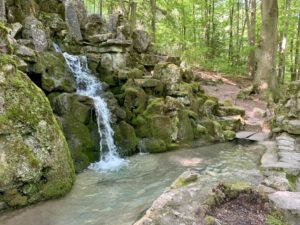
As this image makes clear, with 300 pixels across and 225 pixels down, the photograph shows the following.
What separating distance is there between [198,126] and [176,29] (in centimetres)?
1162

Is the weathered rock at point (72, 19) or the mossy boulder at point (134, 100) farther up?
the weathered rock at point (72, 19)

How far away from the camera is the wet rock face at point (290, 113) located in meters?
8.59

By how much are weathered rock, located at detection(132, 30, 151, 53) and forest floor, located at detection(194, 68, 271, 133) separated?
10.0ft

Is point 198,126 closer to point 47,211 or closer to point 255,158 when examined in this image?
point 255,158

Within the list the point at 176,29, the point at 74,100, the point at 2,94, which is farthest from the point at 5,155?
the point at 176,29

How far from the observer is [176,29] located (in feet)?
65.1

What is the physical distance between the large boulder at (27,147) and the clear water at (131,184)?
265 mm

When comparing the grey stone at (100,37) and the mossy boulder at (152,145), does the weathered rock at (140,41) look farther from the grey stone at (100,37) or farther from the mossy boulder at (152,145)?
the mossy boulder at (152,145)

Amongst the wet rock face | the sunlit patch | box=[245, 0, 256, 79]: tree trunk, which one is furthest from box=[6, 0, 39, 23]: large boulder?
box=[245, 0, 256, 79]: tree trunk

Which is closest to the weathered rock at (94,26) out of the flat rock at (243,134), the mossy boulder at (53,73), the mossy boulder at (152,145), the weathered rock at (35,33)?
the weathered rock at (35,33)

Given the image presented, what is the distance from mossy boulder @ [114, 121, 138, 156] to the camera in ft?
27.6

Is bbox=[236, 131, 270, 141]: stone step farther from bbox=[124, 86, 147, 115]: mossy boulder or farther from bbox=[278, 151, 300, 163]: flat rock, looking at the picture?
bbox=[124, 86, 147, 115]: mossy boulder

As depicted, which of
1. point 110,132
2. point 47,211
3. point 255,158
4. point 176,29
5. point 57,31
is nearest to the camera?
point 47,211

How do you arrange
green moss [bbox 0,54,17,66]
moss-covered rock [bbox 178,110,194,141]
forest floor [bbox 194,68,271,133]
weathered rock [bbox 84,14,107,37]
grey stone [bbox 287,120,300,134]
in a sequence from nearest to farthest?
green moss [bbox 0,54,17,66] → grey stone [bbox 287,120,300,134] → moss-covered rock [bbox 178,110,194,141] → forest floor [bbox 194,68,271,133] → weathered rock [bbox 84,14,107,37]
